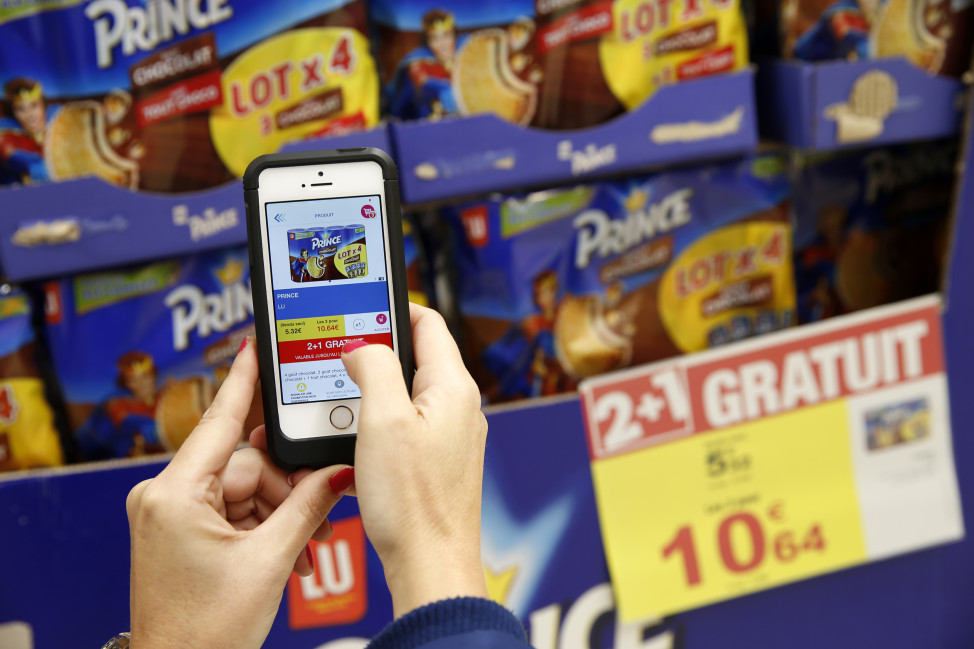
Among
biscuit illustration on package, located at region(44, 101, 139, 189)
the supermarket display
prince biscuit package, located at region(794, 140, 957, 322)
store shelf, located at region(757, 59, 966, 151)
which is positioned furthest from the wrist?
prince biscuit package, located at region(794, 140, 957, 322)

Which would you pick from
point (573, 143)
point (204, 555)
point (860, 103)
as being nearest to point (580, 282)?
point (573, 143)

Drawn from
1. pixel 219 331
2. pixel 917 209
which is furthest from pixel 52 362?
pixel 917 209

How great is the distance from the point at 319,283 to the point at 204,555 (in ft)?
0.70

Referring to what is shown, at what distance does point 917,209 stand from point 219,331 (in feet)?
3.25

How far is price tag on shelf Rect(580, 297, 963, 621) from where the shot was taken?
107 cm

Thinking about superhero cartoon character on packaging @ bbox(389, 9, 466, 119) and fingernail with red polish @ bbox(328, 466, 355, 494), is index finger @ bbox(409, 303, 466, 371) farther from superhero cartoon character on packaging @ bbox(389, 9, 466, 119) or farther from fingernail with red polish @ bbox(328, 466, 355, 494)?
superhero cartoon character on packaging @ bbox(389, 9, 466, 119)

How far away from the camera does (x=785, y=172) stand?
1102 mm

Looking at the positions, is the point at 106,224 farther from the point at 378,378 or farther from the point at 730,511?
the point at 730,511

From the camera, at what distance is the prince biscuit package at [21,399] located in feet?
3.00

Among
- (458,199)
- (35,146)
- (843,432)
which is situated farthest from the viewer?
(843,432)

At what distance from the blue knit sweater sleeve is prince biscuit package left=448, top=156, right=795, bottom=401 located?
0.59m

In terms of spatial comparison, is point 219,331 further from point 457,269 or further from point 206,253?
point 457,269

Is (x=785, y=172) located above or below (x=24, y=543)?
above

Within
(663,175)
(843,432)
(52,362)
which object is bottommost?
(843,432)
